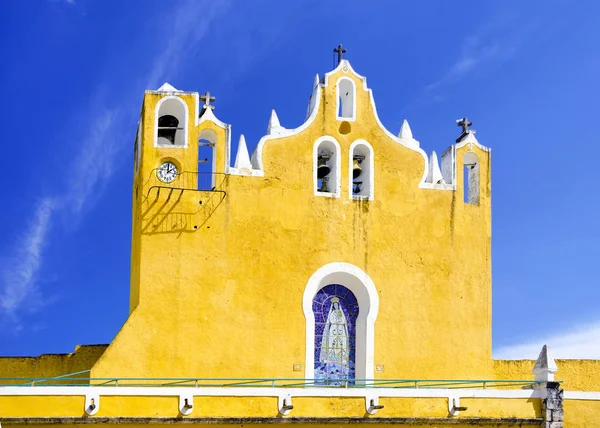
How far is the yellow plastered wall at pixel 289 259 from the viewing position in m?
23.6

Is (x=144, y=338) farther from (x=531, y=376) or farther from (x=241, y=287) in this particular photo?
(x=531, y=376)

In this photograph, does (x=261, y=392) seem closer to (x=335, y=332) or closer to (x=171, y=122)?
(x=335, y=332)

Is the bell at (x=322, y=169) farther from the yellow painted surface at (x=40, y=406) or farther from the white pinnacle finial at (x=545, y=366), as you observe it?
the yellow painted surface at (x=40, y=406)

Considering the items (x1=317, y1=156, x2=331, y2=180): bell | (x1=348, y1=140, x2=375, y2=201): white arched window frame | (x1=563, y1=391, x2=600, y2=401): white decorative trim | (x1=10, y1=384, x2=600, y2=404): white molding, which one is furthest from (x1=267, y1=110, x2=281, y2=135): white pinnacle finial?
(x1=563, y1=391, x2=600, y2=401): white decorative trim

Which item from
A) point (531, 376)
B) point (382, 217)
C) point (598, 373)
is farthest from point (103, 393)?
point (598, 373)

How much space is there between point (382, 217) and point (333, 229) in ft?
4.10

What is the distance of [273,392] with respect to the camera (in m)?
22.3

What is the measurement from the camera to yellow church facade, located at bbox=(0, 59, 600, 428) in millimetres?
22984

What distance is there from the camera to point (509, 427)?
2348 cm

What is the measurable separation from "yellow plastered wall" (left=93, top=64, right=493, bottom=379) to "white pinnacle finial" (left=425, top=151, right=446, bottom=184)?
0.39 m

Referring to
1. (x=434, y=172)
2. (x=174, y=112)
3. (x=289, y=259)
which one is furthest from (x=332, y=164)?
(x=174, y=112)

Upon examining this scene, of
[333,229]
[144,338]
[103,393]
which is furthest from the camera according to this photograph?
[333,229]

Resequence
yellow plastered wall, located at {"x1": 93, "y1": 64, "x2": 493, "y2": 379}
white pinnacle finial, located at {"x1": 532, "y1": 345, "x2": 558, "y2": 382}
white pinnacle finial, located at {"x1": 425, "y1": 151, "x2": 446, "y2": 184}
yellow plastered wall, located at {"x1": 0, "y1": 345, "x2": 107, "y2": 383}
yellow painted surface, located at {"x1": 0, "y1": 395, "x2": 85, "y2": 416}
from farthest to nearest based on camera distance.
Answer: yellow plastered wall, located at {"x1": 0, "y1": 345, "x2": 107, "y2": 383}, white pinnacle finial, located at {"x1": 425, "y1": 151, "x2": 446, "y2": 184}, white pinnacle finial, located at {"x1": 532, "y1": 345, "x2": 558, "y2": 382}, yellow plastered wall, located at {"x1": 93, "y1": 64, "x2": 493, "y2": 379}, yellow painted surface, located at {"x1": 0, "y1": 395, "x2": 85, "y2": 416}

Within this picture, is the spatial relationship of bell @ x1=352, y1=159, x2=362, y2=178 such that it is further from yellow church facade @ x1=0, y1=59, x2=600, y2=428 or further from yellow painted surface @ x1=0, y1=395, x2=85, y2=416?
yellow painted surface @ x1=0, y1=395, x2=85, y2=416
